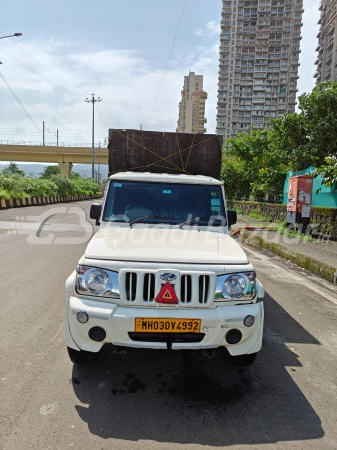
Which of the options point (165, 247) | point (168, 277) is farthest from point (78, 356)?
point (165, 247)

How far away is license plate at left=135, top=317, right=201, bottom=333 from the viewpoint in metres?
3.10

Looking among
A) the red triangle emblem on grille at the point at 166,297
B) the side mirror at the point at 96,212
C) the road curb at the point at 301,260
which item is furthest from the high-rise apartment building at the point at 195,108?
the red triangle emblem on grille at the point at 166,297

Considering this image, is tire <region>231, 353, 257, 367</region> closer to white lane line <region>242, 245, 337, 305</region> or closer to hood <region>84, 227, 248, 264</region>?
hood <region>84, 227, 248, 264</region>

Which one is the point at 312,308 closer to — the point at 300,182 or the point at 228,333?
the point at 228,333

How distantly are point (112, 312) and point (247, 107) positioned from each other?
5221 inches

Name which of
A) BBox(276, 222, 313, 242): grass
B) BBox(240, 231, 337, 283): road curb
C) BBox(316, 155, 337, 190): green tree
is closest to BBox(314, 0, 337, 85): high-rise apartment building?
BBox(276, 222, 313, 242): grass

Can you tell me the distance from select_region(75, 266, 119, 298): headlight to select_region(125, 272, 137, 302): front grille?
0.29 ft

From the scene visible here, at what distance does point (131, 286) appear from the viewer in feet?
10.4

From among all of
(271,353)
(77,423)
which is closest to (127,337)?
(77,423)

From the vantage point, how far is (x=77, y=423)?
278cm

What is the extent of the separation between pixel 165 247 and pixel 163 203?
4.51ft

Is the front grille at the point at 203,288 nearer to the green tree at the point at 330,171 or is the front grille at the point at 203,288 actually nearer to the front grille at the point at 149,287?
the front grille at the point at 149,287

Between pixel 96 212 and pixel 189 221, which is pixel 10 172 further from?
pixel 189 221

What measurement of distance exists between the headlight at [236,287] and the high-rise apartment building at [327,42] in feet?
326
